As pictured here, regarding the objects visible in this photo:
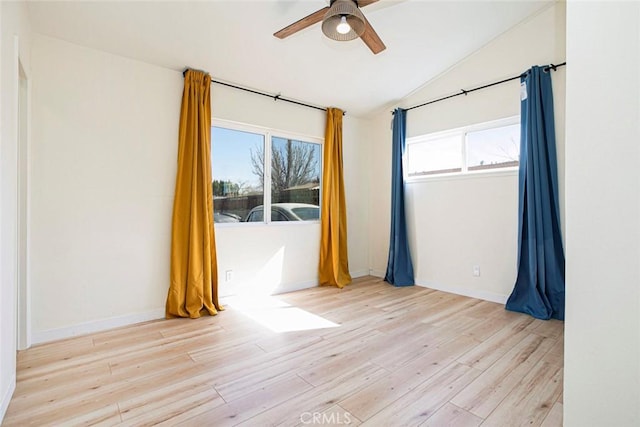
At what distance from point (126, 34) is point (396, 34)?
8.16 feet

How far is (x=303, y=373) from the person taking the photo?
6.75 ft

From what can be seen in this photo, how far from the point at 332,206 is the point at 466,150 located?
1861 millimetres

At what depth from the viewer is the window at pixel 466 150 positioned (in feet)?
11.5

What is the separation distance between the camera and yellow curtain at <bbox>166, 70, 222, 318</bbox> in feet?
9.98

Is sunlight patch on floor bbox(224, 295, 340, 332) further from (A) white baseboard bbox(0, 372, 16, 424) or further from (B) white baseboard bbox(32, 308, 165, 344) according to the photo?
(A) white baseboard bbox(0, 372, 16, 424)

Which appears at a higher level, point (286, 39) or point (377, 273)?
point (286, 39)

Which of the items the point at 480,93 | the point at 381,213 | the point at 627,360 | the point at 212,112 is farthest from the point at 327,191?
the point at 627,360

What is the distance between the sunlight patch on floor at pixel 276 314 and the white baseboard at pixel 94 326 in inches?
29.7

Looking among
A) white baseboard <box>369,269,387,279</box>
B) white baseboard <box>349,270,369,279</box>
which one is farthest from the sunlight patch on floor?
white baseboard <box>369,269,387,279</box>

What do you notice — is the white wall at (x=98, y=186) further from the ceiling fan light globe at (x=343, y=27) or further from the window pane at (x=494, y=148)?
the window pane at (x=494, y=148)

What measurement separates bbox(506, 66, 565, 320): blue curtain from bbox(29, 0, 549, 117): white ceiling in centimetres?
94

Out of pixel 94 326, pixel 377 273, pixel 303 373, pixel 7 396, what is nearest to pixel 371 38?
pixel 303 373

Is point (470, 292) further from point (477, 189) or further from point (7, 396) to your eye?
point (7, 396)

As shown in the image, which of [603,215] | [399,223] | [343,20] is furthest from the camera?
[399,223]
